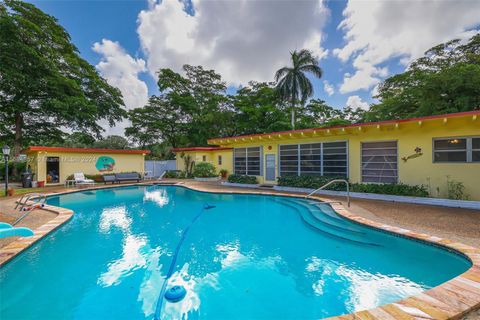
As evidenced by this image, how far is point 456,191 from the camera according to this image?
7.18 meters

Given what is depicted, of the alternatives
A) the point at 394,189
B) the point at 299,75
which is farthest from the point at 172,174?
the point at 394,189

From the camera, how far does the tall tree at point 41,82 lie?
13180mm

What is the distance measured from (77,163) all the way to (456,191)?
2028 cm

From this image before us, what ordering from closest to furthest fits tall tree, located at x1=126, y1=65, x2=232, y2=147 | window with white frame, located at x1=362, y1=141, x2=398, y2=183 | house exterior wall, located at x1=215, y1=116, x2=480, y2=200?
house exterior wall, located at x1=215, y1=116, x2=480, y2=200
window with white frame, located at x1=362, y1=141, x2=398, y2=183
tall tree, located at x1=126, y1=65, x2=232, y2=147

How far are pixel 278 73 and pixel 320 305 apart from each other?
1903cm

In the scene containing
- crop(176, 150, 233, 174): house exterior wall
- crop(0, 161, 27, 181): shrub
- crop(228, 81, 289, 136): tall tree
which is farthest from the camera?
crop(228, 81, 289, 136): tall tree

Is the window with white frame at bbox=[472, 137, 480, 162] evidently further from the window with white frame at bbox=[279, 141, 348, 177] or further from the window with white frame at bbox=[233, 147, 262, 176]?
the window with white frame at bbox=[233, 147, 262, 176]

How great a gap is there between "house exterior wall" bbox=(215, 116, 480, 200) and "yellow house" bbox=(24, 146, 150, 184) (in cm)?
1482

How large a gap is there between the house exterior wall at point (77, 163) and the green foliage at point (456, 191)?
18715 millimetres

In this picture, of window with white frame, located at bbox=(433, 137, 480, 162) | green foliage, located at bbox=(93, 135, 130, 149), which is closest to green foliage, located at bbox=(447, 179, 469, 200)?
window with white frame, located at bbox=(433, 137, 480, 162)

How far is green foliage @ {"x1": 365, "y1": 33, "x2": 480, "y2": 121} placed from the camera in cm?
1181

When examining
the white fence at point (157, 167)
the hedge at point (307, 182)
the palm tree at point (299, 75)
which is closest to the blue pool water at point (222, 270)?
the hedge at point (307, 182)

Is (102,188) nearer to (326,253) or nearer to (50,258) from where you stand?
(50,258)

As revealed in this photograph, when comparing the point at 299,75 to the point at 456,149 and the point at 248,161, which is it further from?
the point at 456,149
